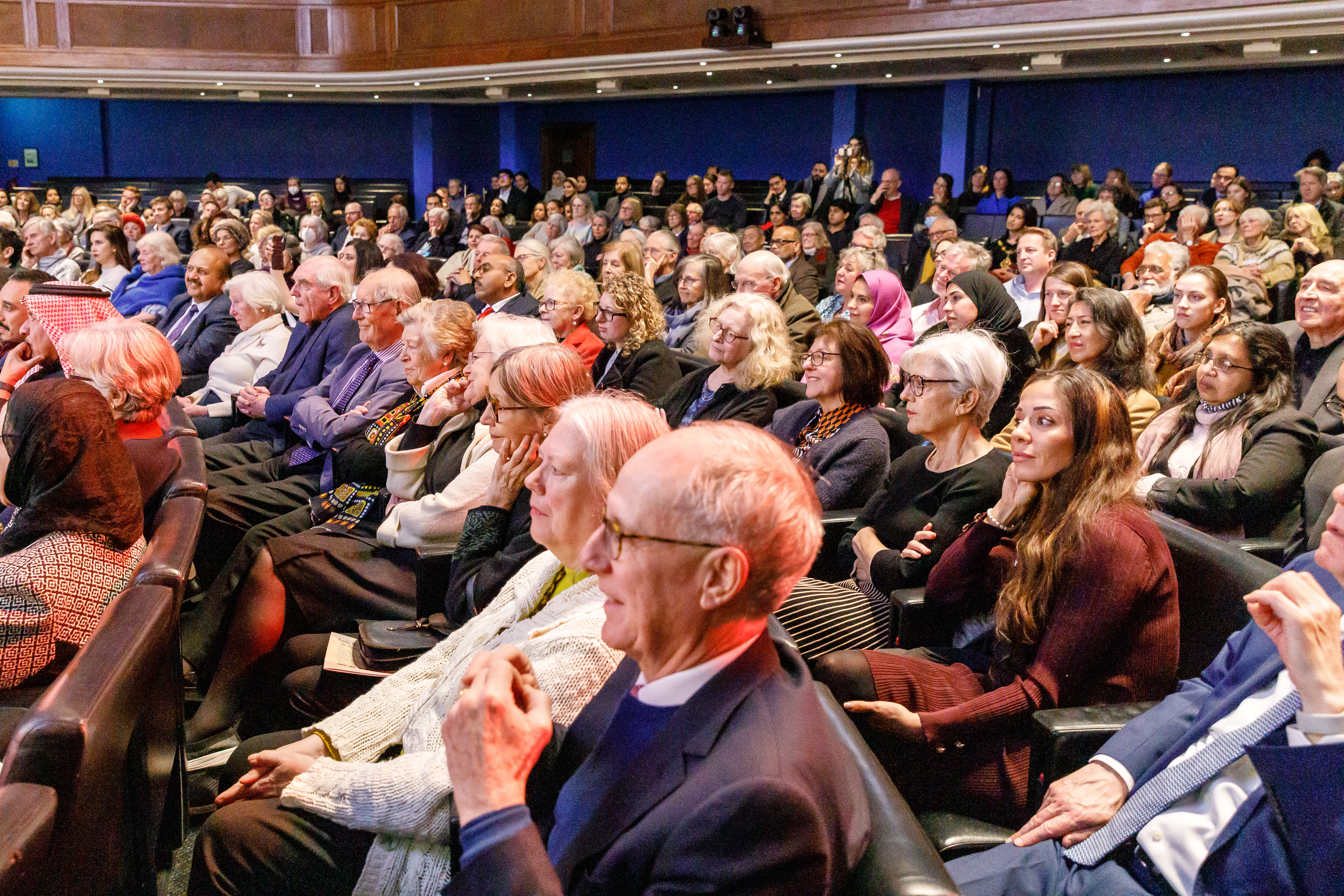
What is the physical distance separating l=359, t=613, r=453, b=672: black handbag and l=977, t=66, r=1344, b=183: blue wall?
11133mm

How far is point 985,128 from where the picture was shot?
12055mm

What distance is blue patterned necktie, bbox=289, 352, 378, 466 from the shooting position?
3535mm

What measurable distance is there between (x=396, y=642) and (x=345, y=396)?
1695mm

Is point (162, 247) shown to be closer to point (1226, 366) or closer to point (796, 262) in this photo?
point (796, 262)

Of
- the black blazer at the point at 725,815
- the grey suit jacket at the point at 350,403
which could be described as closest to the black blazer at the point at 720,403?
the grey suit jacket at the point at 350,403

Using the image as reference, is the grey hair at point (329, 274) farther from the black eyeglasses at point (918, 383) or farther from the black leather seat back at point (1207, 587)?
the black leather seat back at point (1207, 587)

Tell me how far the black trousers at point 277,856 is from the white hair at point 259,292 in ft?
10.7

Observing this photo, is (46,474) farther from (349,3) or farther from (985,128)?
(985,128)

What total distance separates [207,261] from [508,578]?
359cm

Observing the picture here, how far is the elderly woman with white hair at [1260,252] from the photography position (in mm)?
5766

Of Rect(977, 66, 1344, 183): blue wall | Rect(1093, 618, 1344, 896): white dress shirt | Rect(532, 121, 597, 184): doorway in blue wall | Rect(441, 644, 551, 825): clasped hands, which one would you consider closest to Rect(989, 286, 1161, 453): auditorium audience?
Rect(1093, 618, 1344, 896): white dress shirt

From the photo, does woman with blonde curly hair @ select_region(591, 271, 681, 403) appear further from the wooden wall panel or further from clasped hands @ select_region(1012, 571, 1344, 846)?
the wooden wall panel

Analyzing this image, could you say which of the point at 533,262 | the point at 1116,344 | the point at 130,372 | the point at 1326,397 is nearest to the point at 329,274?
the point at 130,372

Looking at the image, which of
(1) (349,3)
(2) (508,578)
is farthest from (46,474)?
(1) (349,3)
